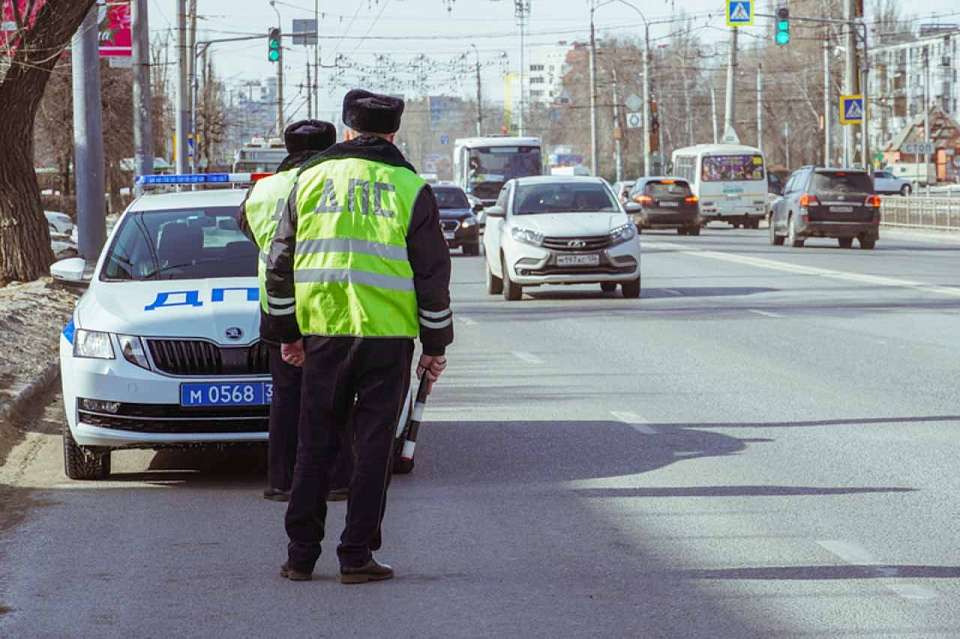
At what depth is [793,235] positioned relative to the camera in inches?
1553

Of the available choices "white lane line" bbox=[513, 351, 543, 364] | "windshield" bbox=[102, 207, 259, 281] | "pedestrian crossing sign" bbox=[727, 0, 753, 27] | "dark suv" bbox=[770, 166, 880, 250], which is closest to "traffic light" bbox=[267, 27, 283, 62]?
"pedestrian crossing sign" bbox=[727, 0, 753, 27]

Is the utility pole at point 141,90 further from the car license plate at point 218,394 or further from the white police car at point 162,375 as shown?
the car license plate at point 218,394

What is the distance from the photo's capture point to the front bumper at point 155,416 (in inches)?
342

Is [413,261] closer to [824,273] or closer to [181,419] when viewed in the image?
[181,419]

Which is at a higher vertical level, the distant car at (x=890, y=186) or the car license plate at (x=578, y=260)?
the distant car at (x=890, y=186)

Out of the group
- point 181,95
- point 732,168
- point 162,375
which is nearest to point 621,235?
point 162,375

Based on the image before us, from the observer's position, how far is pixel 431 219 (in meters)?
6.30

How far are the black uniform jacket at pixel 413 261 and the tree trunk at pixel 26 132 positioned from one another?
12.1 metres

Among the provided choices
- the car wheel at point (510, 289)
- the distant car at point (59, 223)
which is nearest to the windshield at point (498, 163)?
the distant car at point (59, 223)

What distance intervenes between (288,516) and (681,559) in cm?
150

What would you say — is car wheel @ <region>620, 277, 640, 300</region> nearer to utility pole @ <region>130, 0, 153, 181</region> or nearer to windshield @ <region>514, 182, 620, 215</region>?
windshield @ <region>514, 182, 620, 215</region>

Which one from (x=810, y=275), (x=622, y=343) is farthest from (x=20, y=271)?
(x=810, y=275)

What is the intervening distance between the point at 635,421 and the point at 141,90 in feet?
69.1

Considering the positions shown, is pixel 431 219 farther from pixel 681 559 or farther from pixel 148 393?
pixel 148 393
